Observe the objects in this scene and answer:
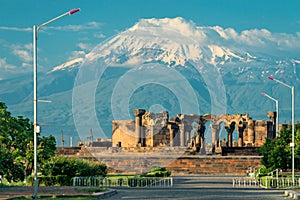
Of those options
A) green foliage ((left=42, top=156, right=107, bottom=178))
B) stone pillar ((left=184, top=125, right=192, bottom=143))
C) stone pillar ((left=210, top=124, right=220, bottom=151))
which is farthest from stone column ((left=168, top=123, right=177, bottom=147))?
green foliage ((left=42, top=156, right=107, bottom=178))

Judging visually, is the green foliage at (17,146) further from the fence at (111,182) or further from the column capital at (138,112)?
the column capital at (138,112)

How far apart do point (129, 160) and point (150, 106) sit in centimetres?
4670

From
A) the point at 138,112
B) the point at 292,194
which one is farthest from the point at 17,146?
the point at 138,112

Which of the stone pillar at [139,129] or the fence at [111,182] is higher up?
the stone pillar at [139,129]

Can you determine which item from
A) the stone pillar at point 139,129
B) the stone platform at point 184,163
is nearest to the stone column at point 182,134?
the stone pillar at point 139,129

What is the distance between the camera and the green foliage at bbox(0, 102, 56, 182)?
57875 mm

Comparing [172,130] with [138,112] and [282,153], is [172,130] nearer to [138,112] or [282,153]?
[138,112]

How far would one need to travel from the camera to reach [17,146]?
6106cm

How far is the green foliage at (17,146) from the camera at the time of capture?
57875mm

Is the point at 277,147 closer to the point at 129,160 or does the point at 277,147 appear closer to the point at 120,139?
the point at 129,160

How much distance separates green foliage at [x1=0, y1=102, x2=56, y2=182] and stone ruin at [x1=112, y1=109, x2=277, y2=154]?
36.9 metres

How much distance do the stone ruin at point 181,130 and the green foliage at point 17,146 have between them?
3694 centimetres

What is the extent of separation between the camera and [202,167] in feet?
285

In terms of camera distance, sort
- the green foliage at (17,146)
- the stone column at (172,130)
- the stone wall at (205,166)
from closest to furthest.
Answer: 1. the green foliage at (17,146)
2. the stone wall at (205,166)
3. the stone column at (172,130)
